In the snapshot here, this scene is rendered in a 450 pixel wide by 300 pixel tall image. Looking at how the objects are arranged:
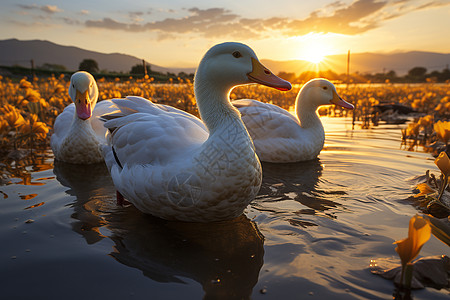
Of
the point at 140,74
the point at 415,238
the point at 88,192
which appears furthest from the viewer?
the point at 140,74

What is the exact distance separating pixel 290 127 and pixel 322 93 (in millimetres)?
928

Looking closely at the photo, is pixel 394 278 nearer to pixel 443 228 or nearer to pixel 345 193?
pixel 443 228

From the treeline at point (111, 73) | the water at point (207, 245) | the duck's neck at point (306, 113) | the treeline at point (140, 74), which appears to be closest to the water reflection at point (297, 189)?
the water at point (207, 245)

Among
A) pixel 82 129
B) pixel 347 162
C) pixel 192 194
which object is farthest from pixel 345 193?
A: pixel 82 129

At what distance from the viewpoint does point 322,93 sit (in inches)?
209

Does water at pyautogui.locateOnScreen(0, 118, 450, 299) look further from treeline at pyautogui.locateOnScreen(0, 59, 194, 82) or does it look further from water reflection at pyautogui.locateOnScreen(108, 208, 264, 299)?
treeline at pyautogui.locateOnScreen(0, 59, 194, 82)

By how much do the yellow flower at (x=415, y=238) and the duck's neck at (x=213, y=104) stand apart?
4.26 ft

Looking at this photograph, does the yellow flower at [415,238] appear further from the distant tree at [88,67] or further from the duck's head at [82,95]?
the distant tree at [88,67]

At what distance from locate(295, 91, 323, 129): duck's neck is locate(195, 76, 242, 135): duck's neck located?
3.00 m

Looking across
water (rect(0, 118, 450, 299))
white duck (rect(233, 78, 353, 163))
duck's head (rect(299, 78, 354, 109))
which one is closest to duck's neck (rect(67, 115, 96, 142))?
water (rect(0, 118, 450, 299))

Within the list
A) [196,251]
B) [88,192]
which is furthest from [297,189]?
[88,192]

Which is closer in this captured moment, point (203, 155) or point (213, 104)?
point (203, 155)

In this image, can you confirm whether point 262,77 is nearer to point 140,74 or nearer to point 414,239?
point 414,239

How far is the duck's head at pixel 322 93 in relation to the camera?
532 centimetres
